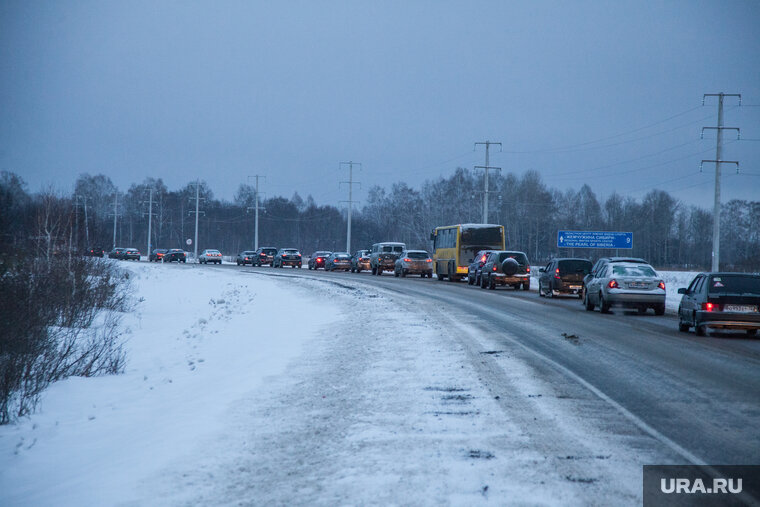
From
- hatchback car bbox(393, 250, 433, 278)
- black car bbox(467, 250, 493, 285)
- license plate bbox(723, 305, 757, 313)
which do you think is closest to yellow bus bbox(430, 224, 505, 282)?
black car bbox(467, 250, 493, 285)

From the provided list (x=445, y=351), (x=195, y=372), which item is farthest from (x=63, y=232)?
(x=445, y=351)

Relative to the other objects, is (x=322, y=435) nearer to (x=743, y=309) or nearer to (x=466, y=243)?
(x=743, y=309)

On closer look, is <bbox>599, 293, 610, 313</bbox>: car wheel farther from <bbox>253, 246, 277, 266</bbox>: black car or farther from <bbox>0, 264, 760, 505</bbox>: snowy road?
<bbox>253, 246, 277, 266</bbox>: black car

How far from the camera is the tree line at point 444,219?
346ft

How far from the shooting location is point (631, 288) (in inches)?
886

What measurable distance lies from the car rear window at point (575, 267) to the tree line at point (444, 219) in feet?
180

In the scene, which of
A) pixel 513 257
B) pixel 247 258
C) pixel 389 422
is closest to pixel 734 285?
pixel 389 422

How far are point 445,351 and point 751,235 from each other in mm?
128230

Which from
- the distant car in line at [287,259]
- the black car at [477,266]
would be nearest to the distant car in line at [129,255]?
the distant car in line at [287,259]

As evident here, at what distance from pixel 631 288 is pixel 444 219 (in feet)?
261

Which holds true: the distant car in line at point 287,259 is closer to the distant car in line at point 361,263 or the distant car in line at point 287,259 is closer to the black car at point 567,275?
the distant car in line at point 361,263

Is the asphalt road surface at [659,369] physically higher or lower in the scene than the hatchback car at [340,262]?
lower

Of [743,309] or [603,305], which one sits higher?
[743,309]

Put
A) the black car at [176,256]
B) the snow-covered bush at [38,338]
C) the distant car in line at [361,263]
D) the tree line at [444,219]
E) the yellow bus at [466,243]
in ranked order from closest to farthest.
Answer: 1. the snow-covered bush at [38,338]
2. the yellow bus at [466,243]
3. the distant car in line at [361,263]
4. the black car at [176,256]
5. the tree line at [444,219]
